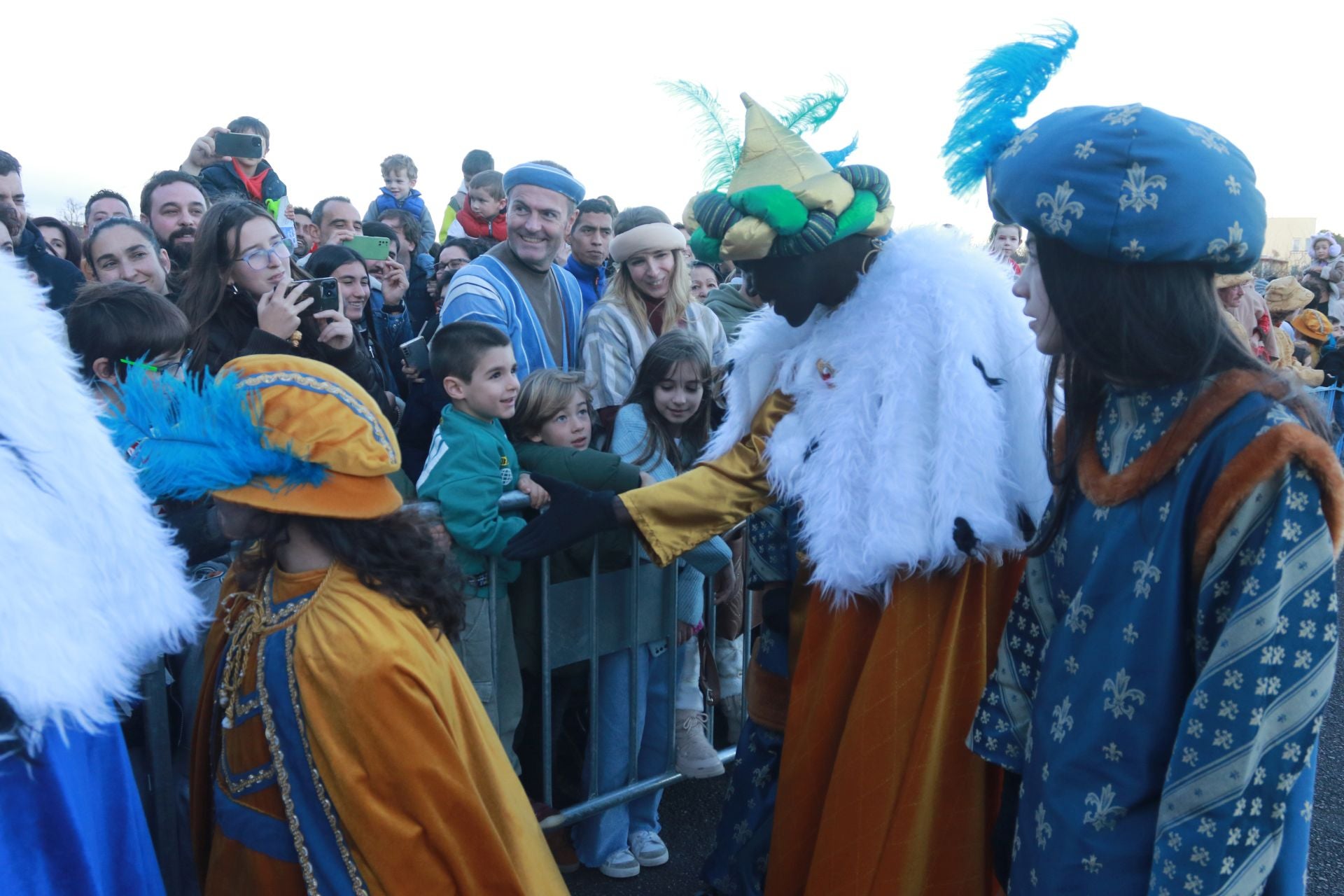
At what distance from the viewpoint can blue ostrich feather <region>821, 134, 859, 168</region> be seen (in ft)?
8.41

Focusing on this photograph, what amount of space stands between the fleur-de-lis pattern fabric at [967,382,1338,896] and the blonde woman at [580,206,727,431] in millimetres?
2398

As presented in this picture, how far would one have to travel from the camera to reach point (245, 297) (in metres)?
3.32

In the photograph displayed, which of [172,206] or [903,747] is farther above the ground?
[172,206]

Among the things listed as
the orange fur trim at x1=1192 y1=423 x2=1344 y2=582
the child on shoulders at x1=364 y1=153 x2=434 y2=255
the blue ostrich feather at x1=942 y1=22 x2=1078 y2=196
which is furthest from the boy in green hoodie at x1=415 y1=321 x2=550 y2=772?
the child on shoulders at x1=364 y1=153 x2=434 y2=255

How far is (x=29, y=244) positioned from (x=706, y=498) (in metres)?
3.78

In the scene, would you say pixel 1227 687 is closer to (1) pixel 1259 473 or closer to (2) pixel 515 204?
(1) pixel 1259 473

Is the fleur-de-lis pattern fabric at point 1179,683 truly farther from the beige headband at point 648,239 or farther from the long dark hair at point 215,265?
the long dark hair at point 215,265

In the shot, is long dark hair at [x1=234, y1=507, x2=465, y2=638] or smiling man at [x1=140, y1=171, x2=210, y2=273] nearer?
long dark hair at [x1=234, y1=507, x2=465, y2=638]

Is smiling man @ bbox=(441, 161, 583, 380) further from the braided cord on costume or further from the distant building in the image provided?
the distant building

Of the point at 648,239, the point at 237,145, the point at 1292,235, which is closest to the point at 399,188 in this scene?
the point at 237,145

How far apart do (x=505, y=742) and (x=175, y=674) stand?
100 centimetres

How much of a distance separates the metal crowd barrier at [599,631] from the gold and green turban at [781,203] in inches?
39.8

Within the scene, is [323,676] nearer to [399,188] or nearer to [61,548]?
[61,548]

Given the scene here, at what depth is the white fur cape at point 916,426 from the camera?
222 cm
